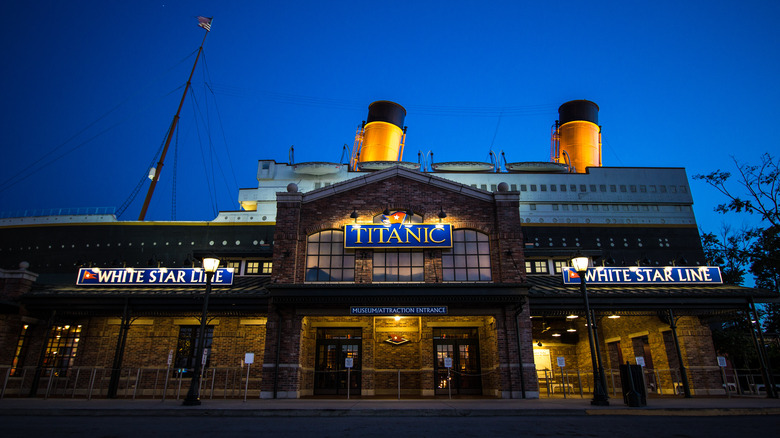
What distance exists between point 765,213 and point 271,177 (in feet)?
129

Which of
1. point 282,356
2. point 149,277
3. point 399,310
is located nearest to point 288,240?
point 282,356

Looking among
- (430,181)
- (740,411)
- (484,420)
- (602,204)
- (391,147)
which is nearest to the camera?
(484,420)

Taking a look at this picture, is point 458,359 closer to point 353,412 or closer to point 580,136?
point 353,412

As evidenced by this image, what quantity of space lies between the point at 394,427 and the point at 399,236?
30.4ft

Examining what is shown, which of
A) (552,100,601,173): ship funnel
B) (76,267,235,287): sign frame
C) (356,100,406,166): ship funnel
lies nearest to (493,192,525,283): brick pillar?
(76,267,235,287): sign frame

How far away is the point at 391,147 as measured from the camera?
5028 cm

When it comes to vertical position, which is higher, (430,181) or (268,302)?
(430,181)

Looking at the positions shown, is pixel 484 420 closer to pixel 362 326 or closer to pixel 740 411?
pixel 740 411

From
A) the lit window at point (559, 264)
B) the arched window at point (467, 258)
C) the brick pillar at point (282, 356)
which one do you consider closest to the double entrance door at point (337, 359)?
the brick pillar at point (282, 356)

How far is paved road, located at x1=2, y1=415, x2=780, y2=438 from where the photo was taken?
737 cm

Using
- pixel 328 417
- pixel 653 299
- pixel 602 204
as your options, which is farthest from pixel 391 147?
pixel 328 417

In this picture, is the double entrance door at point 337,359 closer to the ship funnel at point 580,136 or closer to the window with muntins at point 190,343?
the window with muntins at point 190,343

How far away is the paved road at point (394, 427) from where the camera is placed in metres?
7.37

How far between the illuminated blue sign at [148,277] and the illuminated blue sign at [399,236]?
567 centimetres
